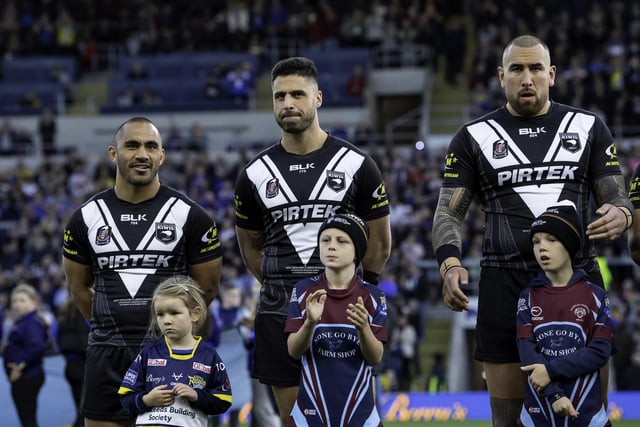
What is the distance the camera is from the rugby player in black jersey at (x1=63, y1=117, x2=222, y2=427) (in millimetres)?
6602

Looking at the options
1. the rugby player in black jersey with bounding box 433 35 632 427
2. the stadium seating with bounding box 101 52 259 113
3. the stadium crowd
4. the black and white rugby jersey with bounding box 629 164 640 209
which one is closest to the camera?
the rugby player in black jersey with bounding box 433 35 632 427

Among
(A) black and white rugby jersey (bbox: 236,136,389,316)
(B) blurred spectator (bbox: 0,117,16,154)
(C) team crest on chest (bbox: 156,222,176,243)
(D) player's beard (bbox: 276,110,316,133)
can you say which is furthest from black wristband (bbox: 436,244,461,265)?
(B) blurred spectator (bbox: 0,117,16,154)

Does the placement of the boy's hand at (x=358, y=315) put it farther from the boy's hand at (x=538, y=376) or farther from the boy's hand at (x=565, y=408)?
the boy's hand at (x=565, y=408)

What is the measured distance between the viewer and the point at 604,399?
5930 millimetres

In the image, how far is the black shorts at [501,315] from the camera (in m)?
6.06

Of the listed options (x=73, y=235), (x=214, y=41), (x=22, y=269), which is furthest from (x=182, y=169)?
(x=73, y=235)

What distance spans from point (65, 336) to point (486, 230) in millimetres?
5998

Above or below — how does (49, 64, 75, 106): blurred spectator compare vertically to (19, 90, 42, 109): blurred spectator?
above

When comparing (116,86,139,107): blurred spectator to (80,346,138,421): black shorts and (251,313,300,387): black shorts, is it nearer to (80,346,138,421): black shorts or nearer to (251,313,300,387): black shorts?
(80,346,138,421): black shorts

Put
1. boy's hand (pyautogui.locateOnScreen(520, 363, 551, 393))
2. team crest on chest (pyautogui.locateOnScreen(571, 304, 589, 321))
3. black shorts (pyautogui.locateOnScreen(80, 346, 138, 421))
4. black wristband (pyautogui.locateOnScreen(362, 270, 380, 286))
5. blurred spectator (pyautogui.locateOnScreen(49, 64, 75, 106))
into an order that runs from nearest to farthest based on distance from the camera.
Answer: boy's hand (pyautogui.locateOnScreen(520, 363, 551, 393)) < team crest on chest (pyautogui.locateOnScreen(571, 304, 589, 321)) < black shorts (pyautogui.locateOnScreen(80, 346, 138, 421)) < black wristband (pyautogui.locateOnScreen(362, 270, 380, 286)) < blurred spectator (pyautogui.locateOnScreen(49, 64, 75, 106))

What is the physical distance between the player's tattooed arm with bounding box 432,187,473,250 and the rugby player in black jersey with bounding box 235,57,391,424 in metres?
0.47

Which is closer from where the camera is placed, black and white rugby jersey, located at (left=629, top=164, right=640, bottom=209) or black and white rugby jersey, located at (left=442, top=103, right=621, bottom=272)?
black and white rugby jersey, located at (left=442, top=103, right=621, bottom=272)

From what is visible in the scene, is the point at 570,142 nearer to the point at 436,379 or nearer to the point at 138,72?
the point at 436,379

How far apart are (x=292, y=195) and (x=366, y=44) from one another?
25088mm
